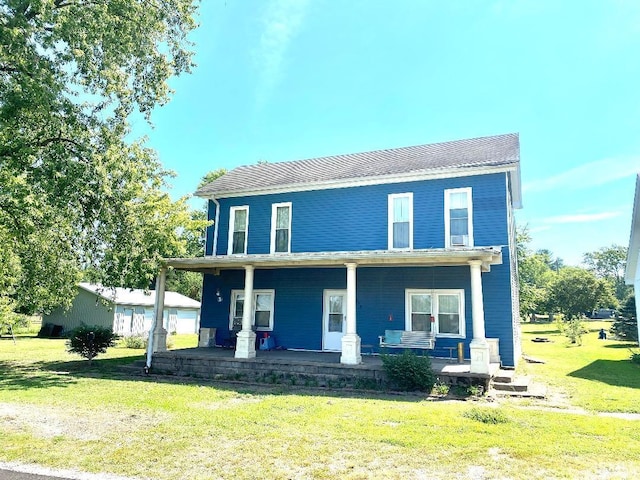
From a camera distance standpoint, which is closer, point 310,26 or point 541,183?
point 310,26

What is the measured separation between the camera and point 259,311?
48.7 feet

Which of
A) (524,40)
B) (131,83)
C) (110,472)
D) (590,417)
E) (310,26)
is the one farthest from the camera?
(310,26)

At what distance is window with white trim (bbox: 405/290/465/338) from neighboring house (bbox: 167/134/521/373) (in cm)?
3

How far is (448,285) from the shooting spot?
12422 millimetres

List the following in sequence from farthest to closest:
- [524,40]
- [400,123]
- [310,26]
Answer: [400,123]
[310,26]
[524,40]

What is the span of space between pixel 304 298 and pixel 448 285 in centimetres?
477

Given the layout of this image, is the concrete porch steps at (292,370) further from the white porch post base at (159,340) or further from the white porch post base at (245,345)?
the white porch post base at (159,340)

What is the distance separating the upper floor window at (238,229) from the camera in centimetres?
1536

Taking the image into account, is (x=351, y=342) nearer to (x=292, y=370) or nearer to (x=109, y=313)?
(x=292, y=370)

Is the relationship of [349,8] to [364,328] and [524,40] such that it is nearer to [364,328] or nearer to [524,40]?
[524,40]

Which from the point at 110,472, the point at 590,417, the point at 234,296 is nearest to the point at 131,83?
the point at 234,296

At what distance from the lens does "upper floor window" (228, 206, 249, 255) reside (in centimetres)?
1536

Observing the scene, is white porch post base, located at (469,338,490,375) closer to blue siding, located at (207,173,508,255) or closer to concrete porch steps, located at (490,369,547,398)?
concrete porch steps, located at (490,369,547,398)

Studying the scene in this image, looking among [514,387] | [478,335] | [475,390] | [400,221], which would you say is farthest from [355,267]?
[514,387]
